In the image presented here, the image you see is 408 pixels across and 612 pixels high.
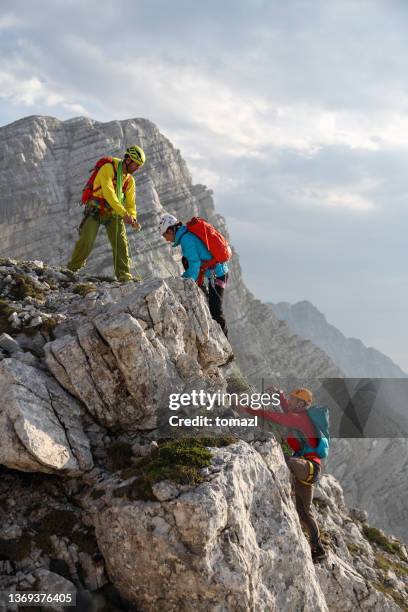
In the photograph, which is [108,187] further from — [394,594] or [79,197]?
[79,197]

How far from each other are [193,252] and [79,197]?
9280cm

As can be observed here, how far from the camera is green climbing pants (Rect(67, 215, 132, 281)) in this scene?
18000 mm

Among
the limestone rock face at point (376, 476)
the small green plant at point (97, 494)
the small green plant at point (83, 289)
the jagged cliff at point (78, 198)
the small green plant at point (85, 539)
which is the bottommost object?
the limestone rock face at point (376, 476)

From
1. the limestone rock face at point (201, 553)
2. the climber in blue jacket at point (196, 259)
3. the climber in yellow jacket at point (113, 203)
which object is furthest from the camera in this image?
the climber in yellow jacket at point (113, 203)

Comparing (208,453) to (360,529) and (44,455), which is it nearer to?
(44,455)

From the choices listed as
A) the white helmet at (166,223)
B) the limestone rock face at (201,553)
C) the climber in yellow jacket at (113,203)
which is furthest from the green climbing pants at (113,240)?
the limestone rock face at (201,553)

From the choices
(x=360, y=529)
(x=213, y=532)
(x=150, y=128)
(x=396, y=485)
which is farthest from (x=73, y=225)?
(x=213, y=532)

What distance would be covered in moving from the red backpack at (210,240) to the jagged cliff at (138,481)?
114 cm

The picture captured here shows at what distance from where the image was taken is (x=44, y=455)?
10648 millimetres

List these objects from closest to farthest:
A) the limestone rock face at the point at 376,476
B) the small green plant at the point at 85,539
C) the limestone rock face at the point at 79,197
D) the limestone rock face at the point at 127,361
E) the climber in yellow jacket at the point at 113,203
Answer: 1. the small green plant at the point at 85,539
2. the limestone rock face at the point at 127,361
3. the climber in yellow jacket at the point at 113,203
4. the limestone rock face at the point at 376,476
5. the limestone rock face at the point at 79,197

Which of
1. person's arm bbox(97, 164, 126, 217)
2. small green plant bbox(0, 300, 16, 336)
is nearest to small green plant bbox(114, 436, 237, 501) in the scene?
small green plant bbox(0, 300, 16, 336)

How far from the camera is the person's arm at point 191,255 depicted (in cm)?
1538

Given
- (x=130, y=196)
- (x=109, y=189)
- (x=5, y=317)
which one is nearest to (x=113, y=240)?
(x=130, y=196)

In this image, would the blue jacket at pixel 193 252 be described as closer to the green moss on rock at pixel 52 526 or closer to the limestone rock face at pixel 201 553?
the limestone rock face at pixel 201 553
